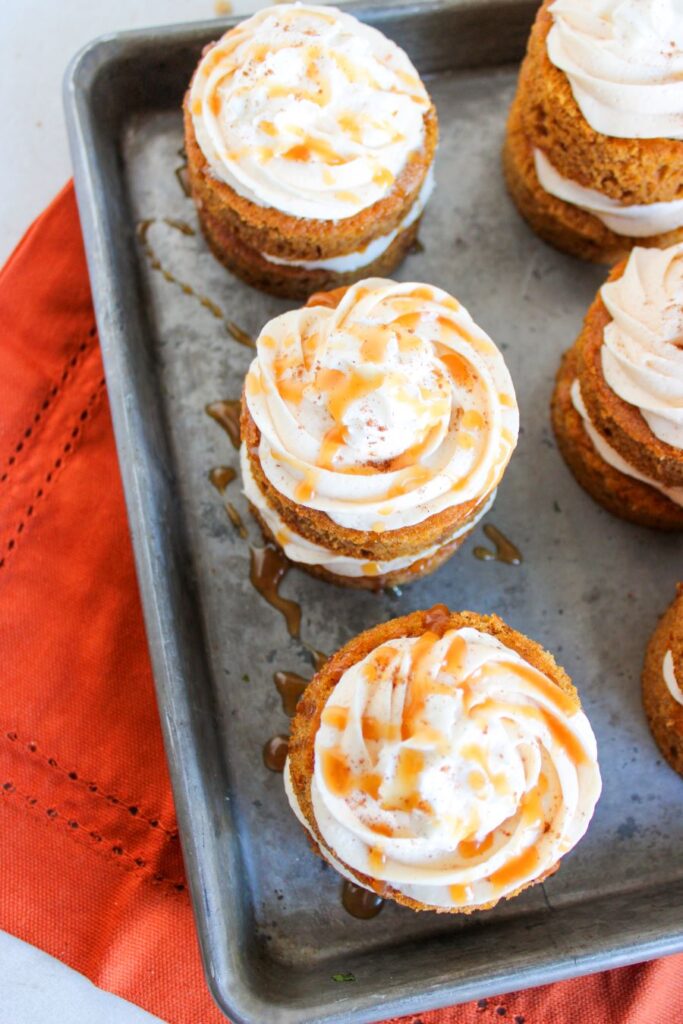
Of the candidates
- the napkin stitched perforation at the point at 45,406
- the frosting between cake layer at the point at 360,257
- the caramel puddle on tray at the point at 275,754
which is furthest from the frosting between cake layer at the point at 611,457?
the napkin stitched perforation at the point at 45,406

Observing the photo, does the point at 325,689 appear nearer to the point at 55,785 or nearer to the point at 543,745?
the point at 543,745

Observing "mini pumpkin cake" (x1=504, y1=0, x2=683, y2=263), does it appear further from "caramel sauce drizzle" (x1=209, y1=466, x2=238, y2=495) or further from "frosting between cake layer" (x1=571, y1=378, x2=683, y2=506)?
"caramel sauce drizzle" (x1=209, y1=466, x2=238, y2=495)

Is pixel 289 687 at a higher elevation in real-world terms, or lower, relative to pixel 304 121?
lower

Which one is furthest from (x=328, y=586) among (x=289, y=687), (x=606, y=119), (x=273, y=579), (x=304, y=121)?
(x=606, y=119)

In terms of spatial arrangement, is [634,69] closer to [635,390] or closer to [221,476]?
[635,390]

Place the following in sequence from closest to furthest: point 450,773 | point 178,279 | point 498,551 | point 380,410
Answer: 1. point 450,773
2. point 380,410
3. point 498,551
4. point 178,279

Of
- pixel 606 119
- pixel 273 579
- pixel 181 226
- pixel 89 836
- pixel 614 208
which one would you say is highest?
pixel 606 119

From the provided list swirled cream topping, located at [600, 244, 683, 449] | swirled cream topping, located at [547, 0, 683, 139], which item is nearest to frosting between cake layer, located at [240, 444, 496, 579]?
swirled cream topping, located at [600, 244, 683, 449]
